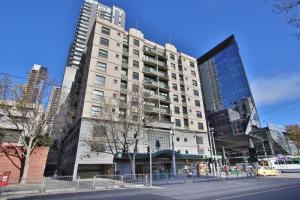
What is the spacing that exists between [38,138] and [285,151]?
7785cm

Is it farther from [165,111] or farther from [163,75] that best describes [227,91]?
[165,111]

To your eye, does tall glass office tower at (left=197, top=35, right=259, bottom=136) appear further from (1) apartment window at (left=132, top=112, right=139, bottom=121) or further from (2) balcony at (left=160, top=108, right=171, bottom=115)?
(1) apartment window at (left=132, top=112, right=139, bottom=121)

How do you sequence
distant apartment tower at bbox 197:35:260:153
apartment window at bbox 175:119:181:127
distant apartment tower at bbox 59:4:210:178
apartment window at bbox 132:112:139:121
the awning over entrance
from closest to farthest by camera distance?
apartment window at bbox 132:112:139:121, the awning over entrance, distant apartment tower at bbox 59:4:210:178, apartment window at bbox 175:119:181:127, distant apartment tower at bbox 197:35:260:153

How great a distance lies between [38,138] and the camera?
78.0 ft

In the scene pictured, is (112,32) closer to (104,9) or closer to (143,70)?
(143,70)

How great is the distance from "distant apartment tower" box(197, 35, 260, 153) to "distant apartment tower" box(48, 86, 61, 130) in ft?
208

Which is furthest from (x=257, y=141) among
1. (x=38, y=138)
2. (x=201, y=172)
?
(x=38, y=138)

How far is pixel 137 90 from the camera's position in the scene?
33.9 m

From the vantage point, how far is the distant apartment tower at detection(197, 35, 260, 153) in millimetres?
78162

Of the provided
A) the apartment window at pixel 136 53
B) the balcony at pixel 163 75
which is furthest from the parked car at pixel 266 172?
the apartment window at pixel 136 53

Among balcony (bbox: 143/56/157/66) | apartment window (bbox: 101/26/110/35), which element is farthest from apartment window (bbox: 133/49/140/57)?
apartment window (bbox: 101/26/110/35)

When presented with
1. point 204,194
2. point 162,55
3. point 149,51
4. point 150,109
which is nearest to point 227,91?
point 162,55

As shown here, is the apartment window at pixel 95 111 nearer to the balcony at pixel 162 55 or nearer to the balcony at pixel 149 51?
the balcony at pixel 149 51

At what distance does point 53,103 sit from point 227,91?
81.4 metres
